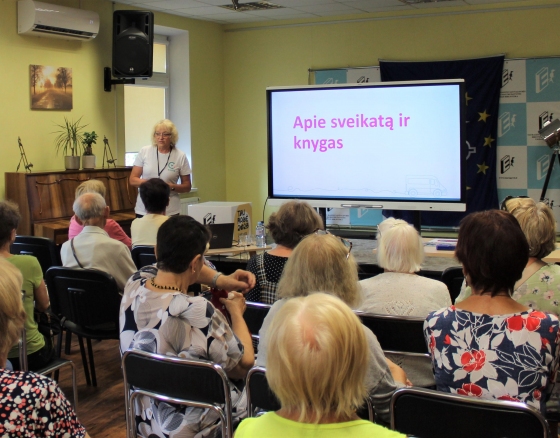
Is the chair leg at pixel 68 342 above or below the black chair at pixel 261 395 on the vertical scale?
below

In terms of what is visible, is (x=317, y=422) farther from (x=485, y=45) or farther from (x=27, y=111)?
(x=485, y=45)

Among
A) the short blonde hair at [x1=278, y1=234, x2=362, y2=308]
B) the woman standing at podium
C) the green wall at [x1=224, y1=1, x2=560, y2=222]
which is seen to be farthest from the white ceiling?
the short blonde hair at [x1=278, y1=234, x2=362, y2=308]

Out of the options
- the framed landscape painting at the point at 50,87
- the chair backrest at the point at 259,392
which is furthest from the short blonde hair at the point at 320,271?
the framed landscape painting at the point at 50,87

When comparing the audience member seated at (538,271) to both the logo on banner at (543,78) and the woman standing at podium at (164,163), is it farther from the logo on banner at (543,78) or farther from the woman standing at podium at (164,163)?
the logo on banner at (543,78)

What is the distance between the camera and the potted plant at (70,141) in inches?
263

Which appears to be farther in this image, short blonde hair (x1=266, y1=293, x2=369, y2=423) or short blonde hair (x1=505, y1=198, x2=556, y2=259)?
short blonde hair (x1=505, y1=198, x2=556, y2=259)

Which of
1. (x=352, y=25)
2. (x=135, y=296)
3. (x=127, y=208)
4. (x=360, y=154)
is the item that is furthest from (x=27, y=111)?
(x=135, y=296)

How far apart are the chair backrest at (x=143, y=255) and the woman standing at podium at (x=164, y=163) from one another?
6.26ft

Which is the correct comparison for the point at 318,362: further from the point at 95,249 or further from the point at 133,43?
the point at 133,43

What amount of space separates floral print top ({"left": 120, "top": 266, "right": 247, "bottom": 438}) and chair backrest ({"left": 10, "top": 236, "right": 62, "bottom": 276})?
7.28ft

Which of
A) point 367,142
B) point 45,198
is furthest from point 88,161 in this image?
point 367,142

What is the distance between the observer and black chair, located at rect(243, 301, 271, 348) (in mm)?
2898

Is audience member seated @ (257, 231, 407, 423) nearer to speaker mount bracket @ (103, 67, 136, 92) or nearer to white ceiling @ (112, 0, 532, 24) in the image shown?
speaker mount bracket @ (103, 67, 136, 92)

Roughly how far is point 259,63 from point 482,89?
2.90 meters
